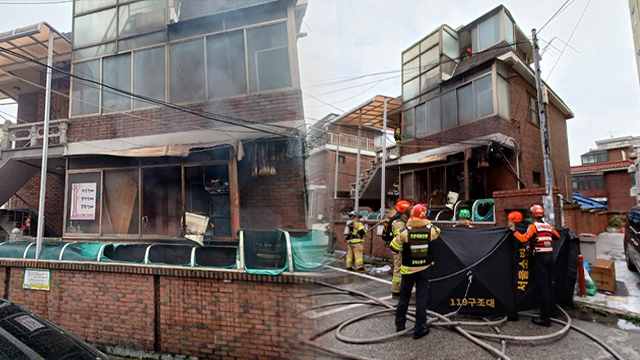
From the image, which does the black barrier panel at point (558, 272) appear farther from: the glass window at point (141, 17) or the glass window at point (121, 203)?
the glass window at point (141, 17)

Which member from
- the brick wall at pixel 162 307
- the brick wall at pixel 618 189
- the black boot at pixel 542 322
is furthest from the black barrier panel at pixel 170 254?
the brick wall at pixel 618 189

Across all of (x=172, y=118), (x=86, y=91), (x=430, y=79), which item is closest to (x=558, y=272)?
(x=172, y=118)

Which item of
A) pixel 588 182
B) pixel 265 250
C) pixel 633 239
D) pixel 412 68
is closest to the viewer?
pixel 265 250

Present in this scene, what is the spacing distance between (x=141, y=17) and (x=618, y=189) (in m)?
23.5

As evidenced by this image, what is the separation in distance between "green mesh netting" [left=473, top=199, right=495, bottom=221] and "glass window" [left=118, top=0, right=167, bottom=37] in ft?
21.0

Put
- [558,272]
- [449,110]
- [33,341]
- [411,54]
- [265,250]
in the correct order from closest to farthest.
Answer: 1. [33,341]
2. [265,250]
3. [558,272]
4. [449,110]
5. [411,54]

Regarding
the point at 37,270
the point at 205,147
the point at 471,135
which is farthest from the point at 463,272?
the point at 471,135

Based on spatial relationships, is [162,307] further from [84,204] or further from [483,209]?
[483,209]

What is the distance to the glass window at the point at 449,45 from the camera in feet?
29.9

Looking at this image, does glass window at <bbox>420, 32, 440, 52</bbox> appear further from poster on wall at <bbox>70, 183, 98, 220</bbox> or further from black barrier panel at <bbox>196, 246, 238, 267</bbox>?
poster on wall at <bbox>70, 183, 98, 220</bbox>

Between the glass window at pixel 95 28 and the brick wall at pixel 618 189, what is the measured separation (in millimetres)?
23614

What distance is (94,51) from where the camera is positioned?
5234 millimetres

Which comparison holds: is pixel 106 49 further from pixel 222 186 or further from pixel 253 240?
pixel 253 240

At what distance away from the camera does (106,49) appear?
5184 mm
